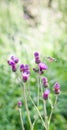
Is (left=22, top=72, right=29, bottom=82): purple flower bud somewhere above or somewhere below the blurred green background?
below

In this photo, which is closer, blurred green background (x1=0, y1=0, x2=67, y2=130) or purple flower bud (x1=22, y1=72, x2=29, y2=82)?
purple flower bud (x1=22, y1=72, x2=29, y2=82)

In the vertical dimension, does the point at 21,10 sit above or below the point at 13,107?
above

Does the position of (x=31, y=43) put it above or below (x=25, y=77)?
above

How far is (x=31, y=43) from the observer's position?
6535 millimetres

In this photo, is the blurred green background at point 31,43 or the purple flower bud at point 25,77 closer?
the purple flower bud at point 25,77

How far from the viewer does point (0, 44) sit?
6.16 metres

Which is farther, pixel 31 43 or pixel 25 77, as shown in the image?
pixel 31 43

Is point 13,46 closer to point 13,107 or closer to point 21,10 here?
point 21,10

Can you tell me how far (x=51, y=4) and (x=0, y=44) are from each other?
1.81 metres

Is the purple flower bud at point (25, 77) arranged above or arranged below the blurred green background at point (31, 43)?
below

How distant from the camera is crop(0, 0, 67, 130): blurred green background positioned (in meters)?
4.06

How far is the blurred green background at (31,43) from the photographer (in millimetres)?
4062

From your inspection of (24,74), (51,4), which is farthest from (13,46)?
(24,74)

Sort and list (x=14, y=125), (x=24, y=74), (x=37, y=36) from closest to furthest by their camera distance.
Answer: (x=24, y=74), (x=14, y=125), (x=37, y=36)
